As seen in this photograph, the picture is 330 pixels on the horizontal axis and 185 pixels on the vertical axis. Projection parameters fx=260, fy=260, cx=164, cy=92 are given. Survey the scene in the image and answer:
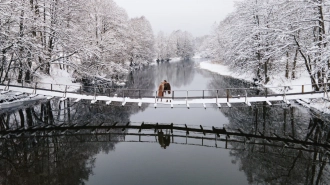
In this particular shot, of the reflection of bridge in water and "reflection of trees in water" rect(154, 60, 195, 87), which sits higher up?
"reflection of trees in water" rect(154, 60, 195, 87)

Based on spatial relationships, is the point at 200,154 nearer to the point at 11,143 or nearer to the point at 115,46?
the point at 11,143

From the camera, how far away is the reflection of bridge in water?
14.7 m

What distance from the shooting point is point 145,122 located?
779 inches

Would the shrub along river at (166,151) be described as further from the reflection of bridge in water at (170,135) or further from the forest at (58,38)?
the forest at (58,38)

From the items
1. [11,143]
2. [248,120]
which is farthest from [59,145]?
[248,120]

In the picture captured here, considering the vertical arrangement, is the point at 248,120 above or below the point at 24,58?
below

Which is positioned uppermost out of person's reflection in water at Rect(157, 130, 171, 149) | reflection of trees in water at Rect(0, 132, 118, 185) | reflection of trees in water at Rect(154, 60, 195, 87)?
reflection of trees in water at Rect(154, 60, 195, 87)

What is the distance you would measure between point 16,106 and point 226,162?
19.5 m

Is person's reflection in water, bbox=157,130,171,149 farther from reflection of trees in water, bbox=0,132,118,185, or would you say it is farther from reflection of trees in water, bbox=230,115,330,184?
reflection of trees in water, bbox=230,115,330,184

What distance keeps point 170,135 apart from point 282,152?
6.78 meters

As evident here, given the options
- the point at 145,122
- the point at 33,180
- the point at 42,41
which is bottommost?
the point at 33,180

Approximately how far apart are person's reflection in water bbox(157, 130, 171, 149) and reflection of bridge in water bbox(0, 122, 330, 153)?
24 centimetres

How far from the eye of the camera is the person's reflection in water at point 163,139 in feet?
50.8

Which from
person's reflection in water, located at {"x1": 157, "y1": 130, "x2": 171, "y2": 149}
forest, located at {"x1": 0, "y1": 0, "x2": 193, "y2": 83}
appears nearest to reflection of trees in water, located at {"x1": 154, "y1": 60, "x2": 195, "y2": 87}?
forest, located at {"x1": 0, "y1": 0, "x2": 193, "y2": 83}
